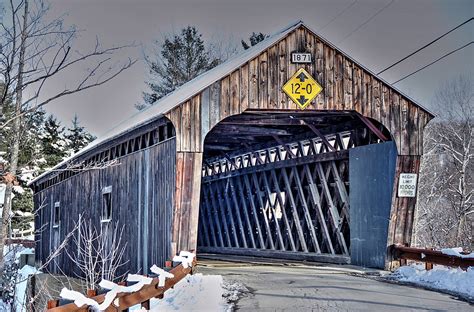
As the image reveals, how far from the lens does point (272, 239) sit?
1589 centimetres

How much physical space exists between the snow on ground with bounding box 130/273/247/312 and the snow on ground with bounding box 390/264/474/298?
311 cm

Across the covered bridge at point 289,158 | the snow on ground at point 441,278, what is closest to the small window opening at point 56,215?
the covered bridge at point 289,158

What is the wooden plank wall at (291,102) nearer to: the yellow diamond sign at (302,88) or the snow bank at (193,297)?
the yellow diamond sign at (302,88)

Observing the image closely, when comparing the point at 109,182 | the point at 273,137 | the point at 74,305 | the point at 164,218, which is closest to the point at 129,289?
the point at 74,305

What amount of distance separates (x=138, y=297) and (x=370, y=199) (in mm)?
6646

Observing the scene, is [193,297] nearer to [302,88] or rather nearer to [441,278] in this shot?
[441,278]

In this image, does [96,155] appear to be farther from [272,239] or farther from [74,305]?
[74,305]

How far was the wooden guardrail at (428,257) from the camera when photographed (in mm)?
9688

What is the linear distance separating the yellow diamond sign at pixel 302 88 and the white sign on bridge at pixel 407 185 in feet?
7.75

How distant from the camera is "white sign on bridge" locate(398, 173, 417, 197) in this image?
37.8 feet

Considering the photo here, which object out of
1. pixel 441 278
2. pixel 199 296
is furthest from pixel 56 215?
pixel 441 278

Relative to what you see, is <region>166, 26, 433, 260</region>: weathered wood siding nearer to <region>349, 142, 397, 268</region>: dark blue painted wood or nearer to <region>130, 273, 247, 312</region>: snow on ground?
<region>349, 142, 397, 268</region>: dark blue painted wood

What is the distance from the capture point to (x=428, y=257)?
34.5 ft

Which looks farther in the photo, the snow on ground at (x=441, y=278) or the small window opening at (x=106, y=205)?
the small window opening at (x=106, y=205)
